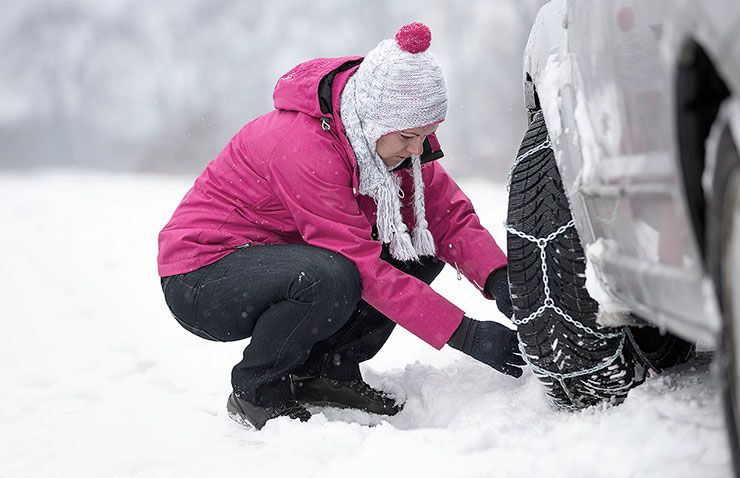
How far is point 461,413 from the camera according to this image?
7.74 feet

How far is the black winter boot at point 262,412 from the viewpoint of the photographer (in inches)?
98.2

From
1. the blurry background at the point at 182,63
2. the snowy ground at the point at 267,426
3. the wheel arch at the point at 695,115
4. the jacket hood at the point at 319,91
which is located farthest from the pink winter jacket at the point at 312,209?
the blurry background at the point at 182,63

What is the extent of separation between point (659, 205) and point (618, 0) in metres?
0.35

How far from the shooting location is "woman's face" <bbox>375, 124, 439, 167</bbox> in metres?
2.39

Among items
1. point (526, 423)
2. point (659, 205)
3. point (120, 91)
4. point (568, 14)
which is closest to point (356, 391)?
point (526, 423)

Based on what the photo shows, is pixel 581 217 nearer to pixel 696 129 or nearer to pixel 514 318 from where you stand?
pixel 514 318

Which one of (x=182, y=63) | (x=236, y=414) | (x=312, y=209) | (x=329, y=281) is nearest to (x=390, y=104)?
(x=312, y=209)

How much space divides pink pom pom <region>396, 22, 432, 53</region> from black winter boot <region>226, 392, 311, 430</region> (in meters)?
1.09

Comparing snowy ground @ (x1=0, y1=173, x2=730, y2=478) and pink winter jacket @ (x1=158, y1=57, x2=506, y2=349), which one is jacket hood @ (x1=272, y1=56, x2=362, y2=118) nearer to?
pink winter jacket @ (x1=158, y1=57, x2=506, y2=349)

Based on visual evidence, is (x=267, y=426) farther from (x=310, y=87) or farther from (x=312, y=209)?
(x=310, y=87)

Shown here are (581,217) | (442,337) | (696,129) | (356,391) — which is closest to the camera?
(696,129)

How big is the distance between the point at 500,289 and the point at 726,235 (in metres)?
1.37

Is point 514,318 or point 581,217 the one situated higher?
point 581,217

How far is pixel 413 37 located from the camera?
227 centimetres
